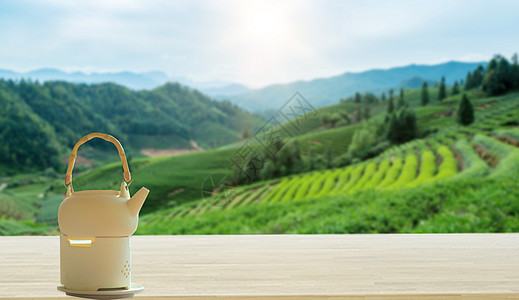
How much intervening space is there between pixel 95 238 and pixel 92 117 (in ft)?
19.2

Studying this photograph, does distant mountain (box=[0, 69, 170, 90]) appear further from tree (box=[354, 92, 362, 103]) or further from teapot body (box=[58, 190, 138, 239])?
teapot body (box=[58, 190, 138, 239])

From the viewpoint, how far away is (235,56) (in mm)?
7516

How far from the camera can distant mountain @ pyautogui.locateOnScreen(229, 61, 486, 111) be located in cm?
725

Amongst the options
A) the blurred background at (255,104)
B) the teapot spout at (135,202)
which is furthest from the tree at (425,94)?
the teapot spout at (135,202)

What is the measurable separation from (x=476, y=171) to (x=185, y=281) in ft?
16.3

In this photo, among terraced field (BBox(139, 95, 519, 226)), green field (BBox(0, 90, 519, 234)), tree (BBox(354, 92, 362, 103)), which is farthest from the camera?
tree (BBox(354, 92, 362, 103))

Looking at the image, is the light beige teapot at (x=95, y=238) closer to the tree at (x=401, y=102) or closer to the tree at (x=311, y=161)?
the tree at (x=311, y=161)

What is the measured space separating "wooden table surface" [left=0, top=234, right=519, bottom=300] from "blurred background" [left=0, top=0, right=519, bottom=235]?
7.76 ft

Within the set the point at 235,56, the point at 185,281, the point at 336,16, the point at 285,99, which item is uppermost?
the point at 336,16

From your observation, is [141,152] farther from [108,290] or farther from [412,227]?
[108,290]

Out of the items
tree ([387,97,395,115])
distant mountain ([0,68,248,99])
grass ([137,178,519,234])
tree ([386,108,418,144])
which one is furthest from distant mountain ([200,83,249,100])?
tree ([386,108,418,144])

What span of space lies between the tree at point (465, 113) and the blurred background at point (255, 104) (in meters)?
0.02

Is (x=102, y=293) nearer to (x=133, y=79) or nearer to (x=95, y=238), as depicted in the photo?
(x=95, y=238)

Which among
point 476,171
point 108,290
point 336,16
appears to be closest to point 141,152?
point 336,16
